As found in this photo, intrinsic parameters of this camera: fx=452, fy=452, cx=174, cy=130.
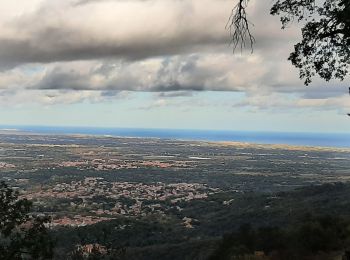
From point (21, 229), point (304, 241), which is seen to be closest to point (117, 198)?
point (304, 241)

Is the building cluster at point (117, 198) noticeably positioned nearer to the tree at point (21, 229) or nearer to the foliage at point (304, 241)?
the foliage at point (304, 241)

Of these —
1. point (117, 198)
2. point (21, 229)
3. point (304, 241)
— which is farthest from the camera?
point (117, 198)

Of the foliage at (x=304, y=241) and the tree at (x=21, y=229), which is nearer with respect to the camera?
the tree at (x=21, y=229)

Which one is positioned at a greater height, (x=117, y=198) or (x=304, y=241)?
(x=304, y=241)

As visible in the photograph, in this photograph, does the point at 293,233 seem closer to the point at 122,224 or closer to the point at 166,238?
the point at 166,238

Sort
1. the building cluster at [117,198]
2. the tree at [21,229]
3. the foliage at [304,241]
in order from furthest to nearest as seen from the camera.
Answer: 1. the building cluster at [117,198]
2. the foliage at [304,241]
3. the tree at [21,229]

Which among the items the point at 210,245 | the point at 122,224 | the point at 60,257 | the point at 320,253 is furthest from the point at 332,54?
the point at 122,224

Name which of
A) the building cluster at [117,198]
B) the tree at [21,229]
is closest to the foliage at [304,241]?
the tree at [21,229]

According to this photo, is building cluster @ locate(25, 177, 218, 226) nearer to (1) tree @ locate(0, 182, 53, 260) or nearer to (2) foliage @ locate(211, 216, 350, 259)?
(2) foliage @ locate(211, 216, 350, 259)

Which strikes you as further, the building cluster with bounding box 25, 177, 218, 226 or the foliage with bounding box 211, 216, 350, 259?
the building cluster with bounding box 25, 177, 218, 226

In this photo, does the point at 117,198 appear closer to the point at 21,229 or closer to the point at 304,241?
the point at 304,241

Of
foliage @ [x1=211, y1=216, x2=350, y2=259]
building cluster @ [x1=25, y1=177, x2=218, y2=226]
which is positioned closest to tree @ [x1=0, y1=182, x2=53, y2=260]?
foliage @ [x1=211, y1=216, x2=350, y2=259]

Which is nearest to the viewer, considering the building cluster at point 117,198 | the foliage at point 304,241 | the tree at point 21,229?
the tree at point 21,229
